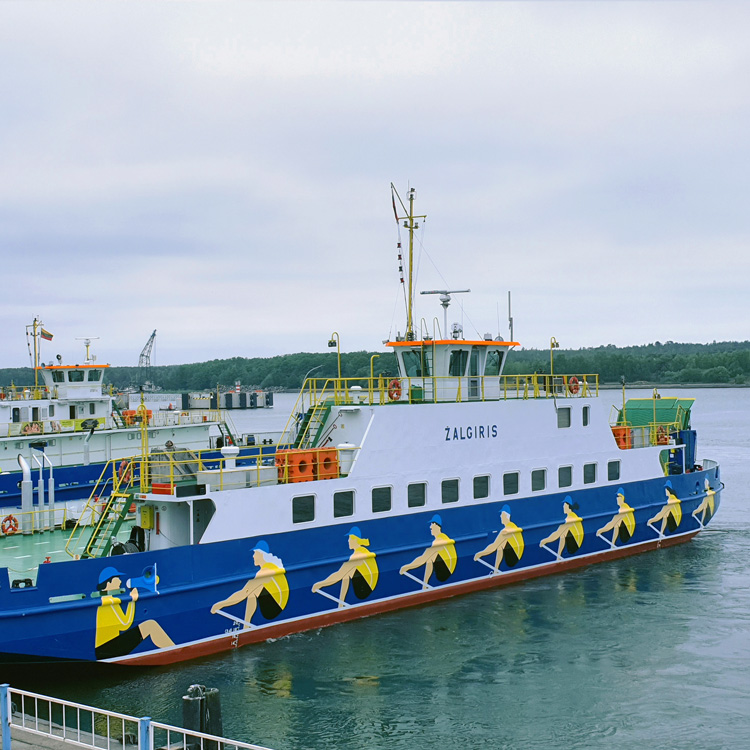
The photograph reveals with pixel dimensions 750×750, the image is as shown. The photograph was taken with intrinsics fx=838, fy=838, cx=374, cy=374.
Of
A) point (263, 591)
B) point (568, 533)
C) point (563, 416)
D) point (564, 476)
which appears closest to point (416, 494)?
point (263, 591)

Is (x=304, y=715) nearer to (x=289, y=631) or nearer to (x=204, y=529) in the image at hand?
(x=289, y=631)

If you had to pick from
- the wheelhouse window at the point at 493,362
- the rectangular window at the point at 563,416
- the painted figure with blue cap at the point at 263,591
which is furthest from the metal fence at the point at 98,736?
the rectangular window at the point at 563,416

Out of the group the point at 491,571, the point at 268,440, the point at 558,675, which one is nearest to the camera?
the point at 558,675

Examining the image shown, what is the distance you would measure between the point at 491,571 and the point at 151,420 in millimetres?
21609

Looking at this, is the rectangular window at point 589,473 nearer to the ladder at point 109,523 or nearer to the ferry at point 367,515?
the ferry at point 367,515

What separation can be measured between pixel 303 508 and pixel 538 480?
21.9ft

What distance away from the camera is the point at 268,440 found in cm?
2139

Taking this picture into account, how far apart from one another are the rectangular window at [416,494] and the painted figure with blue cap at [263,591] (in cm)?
337

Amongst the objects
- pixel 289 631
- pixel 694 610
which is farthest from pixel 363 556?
pixel 694 610

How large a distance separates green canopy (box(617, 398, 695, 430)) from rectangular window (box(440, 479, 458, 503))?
8.75 metres

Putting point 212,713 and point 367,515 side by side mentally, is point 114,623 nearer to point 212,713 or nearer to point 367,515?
point 212,713

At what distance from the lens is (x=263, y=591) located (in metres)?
15.6

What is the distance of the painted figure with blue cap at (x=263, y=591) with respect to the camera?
604 inches

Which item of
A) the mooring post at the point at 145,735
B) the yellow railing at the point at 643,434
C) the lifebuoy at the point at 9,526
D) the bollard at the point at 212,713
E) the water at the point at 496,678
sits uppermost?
the yellow railing at the point at 643,434
